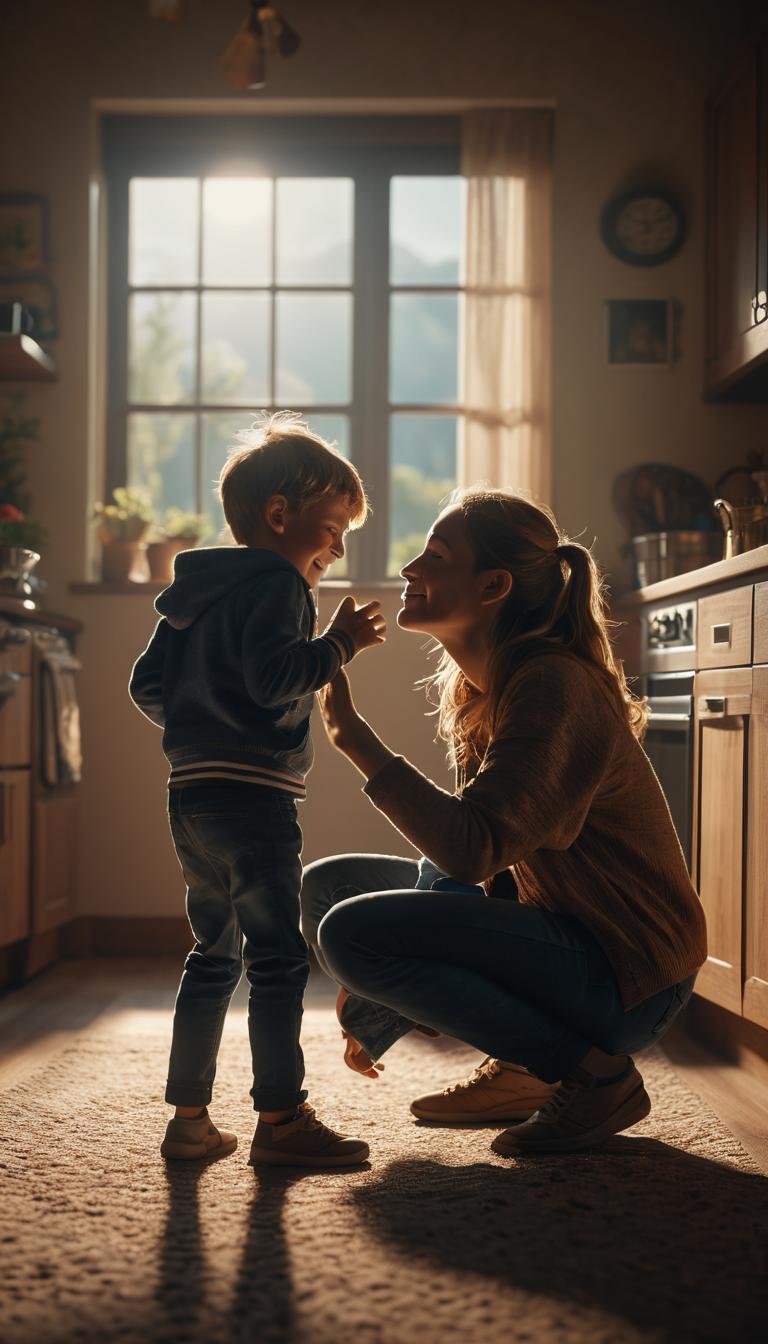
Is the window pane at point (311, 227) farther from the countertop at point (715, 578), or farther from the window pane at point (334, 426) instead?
the countertop at point (715, 578)

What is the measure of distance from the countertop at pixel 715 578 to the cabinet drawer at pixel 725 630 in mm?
26

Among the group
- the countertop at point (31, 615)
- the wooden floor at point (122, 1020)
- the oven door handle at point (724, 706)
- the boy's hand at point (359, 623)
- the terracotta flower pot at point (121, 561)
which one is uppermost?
the terracotta flower pot at point (121, 561)

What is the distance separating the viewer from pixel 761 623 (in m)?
2.36

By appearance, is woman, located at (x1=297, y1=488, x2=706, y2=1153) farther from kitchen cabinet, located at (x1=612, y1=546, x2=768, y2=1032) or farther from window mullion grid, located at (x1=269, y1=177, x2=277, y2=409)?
window mullion grid, located at (x1=269, y1=177, x2=277, y2=409)

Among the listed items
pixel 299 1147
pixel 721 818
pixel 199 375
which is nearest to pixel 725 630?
pixel 721 818

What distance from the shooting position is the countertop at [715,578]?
7.78ft

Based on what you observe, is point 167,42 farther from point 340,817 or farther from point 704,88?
point 340,817

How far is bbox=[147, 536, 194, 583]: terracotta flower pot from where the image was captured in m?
3.83

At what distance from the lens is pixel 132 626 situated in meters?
3.78

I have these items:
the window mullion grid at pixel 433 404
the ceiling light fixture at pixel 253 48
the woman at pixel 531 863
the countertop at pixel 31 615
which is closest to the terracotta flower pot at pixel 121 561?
the countertop at pixel 31 615

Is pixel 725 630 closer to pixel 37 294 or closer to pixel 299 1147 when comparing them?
pixel 299 1147

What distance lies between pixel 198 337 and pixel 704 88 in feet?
5.50

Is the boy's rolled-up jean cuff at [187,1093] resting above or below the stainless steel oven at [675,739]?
below

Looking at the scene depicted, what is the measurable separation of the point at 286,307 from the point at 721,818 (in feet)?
7.43
